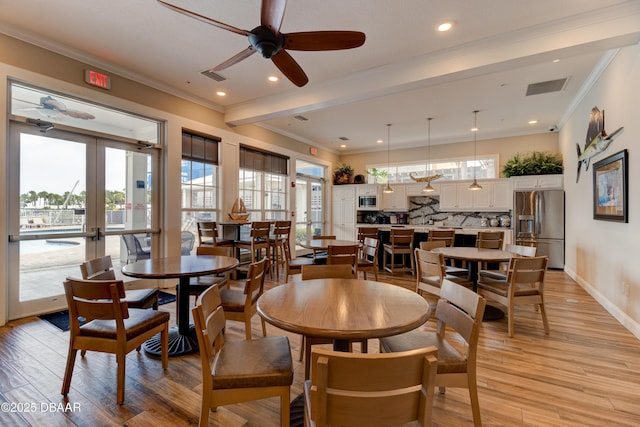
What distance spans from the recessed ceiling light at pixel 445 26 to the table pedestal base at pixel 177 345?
3.91 meters

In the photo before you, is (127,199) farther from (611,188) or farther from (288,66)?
(611,188)

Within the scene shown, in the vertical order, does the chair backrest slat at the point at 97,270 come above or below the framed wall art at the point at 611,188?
below

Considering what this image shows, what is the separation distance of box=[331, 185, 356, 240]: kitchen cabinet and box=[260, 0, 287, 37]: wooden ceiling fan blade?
6.69 meters

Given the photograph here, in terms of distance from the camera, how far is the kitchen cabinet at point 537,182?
6297mm

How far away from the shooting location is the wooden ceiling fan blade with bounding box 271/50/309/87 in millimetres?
2526

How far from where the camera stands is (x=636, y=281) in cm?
309

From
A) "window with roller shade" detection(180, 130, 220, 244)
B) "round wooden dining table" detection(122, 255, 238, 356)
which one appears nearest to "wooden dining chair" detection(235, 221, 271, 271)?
"window with roller shade" detection(180, 130, 220, 244)

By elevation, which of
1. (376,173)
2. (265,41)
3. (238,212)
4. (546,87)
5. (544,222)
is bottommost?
(544,222)

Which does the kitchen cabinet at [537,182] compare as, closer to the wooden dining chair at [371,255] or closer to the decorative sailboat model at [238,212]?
the wooden dining chair at [371,255]

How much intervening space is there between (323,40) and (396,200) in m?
6.43

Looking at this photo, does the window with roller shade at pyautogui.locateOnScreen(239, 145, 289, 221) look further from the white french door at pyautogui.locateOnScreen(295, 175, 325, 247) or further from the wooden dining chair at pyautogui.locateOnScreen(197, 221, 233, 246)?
the wooden dining chair at pyautogui.locateOnScreen(197, 221, 233, 246)

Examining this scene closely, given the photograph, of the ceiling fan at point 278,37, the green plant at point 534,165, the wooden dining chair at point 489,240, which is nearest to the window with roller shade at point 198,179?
the ceiling fan at point 278,37

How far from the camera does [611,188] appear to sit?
3613 millimetres

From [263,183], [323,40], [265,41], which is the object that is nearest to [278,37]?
[265,41]
